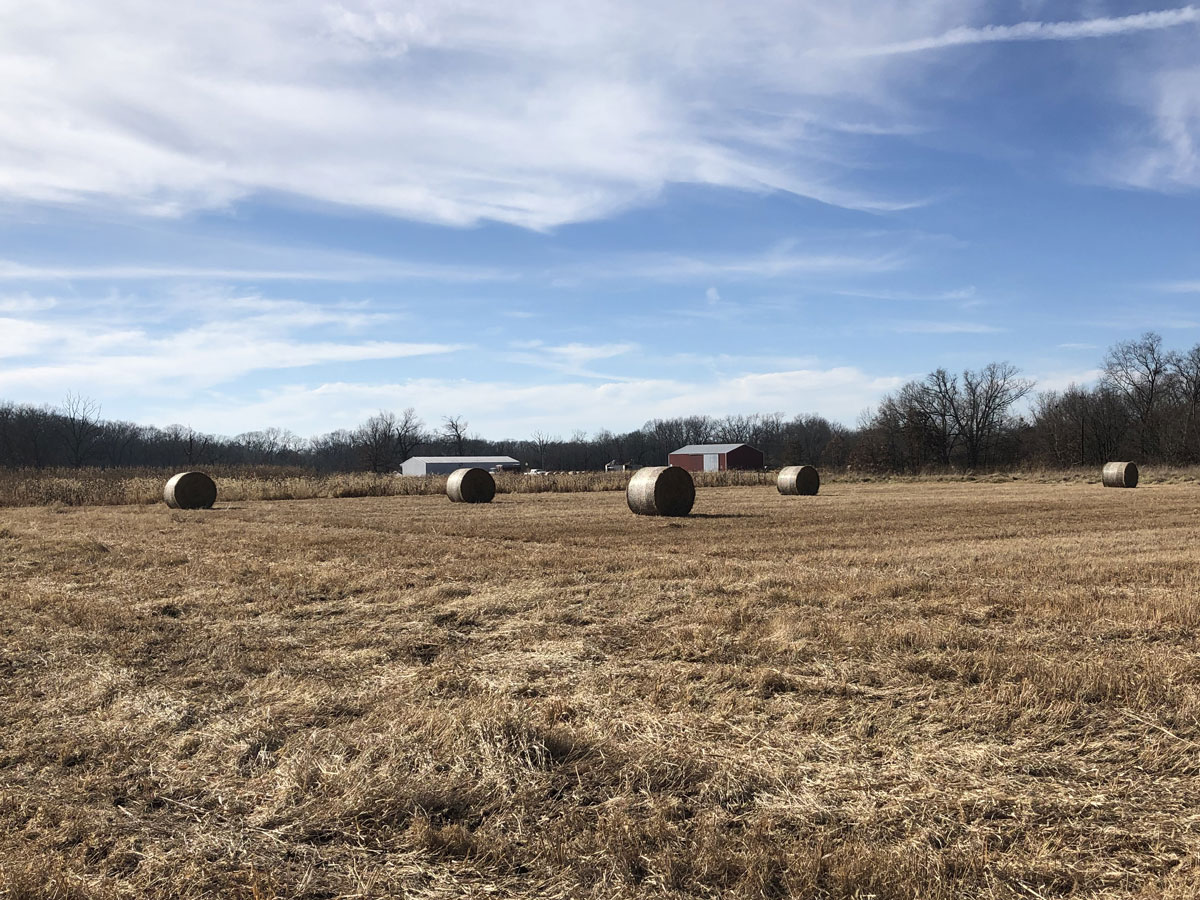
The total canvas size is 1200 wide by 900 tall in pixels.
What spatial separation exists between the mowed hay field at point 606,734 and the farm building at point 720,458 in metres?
90.7

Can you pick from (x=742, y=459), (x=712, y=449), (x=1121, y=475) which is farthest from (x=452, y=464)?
(x=1121, y=475)

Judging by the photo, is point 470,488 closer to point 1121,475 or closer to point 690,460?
point 1121,475

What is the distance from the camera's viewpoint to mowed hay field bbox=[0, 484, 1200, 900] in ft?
12.2

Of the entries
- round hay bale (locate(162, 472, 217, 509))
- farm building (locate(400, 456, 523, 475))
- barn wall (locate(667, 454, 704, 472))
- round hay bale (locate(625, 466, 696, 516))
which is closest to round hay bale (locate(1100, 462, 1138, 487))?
round hay bale (locate(625, 466, 696, 516))

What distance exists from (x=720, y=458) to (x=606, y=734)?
97.6 m

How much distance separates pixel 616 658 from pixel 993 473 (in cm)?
5812

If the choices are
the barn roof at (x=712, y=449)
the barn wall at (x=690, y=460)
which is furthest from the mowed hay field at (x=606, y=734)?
the barn wall at (x=690, y=460)

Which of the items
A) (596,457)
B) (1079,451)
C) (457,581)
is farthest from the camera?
(596,457)

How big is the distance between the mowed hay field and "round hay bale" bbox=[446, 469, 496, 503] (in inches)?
840

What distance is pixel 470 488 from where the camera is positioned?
33.1 m

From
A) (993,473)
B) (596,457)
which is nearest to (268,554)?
(993,473)

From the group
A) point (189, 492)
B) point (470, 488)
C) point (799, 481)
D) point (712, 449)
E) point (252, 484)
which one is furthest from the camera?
point (712, 449)

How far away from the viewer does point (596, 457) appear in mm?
146875

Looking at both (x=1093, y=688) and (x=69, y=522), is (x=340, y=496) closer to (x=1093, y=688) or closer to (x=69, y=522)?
(x=69, y=522)
